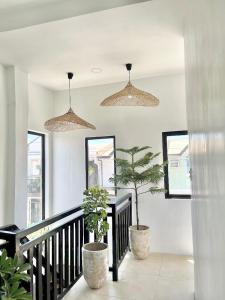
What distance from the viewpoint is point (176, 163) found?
13.6ft

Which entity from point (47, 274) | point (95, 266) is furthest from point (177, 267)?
point (47, 274)

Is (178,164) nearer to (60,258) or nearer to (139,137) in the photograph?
(139,137)

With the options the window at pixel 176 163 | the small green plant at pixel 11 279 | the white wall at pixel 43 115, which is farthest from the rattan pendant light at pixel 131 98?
the small green plant at pixel 11 279

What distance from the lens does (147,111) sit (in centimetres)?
430

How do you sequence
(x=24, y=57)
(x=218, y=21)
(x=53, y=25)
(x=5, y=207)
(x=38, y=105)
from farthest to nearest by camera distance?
(x=38, y=105), (x=5, y=207), (x=24, y=57), (x=53, y=25), (x=218, y=21)

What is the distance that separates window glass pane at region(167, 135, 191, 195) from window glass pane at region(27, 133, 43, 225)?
94.8 inches

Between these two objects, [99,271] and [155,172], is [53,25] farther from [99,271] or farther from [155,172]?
[99,271]

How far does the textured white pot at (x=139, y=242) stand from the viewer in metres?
3.60

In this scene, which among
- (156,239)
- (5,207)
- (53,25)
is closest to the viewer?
(53,25)

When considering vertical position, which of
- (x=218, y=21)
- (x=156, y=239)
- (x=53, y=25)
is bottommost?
(x=156, y=239)

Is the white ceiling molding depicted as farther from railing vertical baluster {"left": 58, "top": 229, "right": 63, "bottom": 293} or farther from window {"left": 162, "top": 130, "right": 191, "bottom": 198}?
window {"left": 162, "top": 130, "right": 191, "bottom": 198}

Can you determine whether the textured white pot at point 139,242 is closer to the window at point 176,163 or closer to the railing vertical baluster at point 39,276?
the window at point 176,163

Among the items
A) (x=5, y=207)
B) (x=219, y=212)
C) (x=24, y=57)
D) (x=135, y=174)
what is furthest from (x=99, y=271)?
(x=24, y=57)

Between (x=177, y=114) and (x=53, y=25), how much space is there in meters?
2.44
